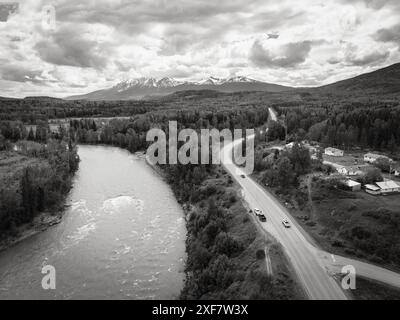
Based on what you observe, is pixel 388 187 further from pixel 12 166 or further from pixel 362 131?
pixel 12 166

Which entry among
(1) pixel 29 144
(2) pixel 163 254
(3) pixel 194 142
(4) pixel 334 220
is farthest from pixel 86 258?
(1) pixel 29 144

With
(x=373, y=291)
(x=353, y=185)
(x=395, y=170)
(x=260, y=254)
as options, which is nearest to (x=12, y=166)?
(x=260, y=254)

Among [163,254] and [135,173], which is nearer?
[163,254]

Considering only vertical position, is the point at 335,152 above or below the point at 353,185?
above

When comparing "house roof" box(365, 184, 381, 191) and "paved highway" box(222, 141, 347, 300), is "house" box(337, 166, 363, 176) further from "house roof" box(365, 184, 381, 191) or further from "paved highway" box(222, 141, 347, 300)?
"paved highway" box(222, 141, 347, 300)

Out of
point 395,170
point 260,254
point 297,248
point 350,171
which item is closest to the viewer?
point 260,254

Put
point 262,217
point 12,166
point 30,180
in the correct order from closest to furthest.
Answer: point 262,217 → point 30,180 → point 12,166

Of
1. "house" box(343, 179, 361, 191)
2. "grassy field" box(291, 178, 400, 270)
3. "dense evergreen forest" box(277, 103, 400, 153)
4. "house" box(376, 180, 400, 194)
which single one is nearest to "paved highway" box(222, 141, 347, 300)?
"grassy field" box(291, 178, 400, 270)

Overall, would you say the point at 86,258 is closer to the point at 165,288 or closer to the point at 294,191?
the point at 165,288

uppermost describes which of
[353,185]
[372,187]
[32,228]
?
[353,185]
